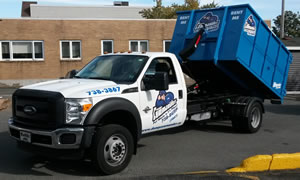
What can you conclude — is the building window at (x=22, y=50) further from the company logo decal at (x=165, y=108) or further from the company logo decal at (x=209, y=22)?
the company logo decal at (x=165, y=108)

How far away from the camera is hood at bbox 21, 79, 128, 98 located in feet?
18.6

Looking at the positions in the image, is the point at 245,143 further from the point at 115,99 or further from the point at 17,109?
the point at 17,109

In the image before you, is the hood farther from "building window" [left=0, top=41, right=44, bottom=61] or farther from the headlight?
"building window" [left=0, top=41, right=44, bottom=61]

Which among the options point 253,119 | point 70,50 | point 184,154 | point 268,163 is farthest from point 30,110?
point 70,50

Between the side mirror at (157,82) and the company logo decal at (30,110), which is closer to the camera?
the company logo decal at (30,110)

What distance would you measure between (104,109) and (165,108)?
1.59 metres

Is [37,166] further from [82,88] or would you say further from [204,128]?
[204,128]

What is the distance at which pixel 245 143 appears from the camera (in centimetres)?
825

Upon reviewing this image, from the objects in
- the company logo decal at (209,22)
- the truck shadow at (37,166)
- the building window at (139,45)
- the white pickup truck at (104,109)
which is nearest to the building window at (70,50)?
the building window at (139,45)

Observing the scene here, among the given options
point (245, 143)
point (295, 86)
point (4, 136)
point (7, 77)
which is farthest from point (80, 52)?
point (245, 143)

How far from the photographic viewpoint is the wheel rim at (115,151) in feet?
19.1

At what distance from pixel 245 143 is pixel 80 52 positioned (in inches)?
721

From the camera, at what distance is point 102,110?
5.71 metres

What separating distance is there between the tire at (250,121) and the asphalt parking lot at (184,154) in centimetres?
19
